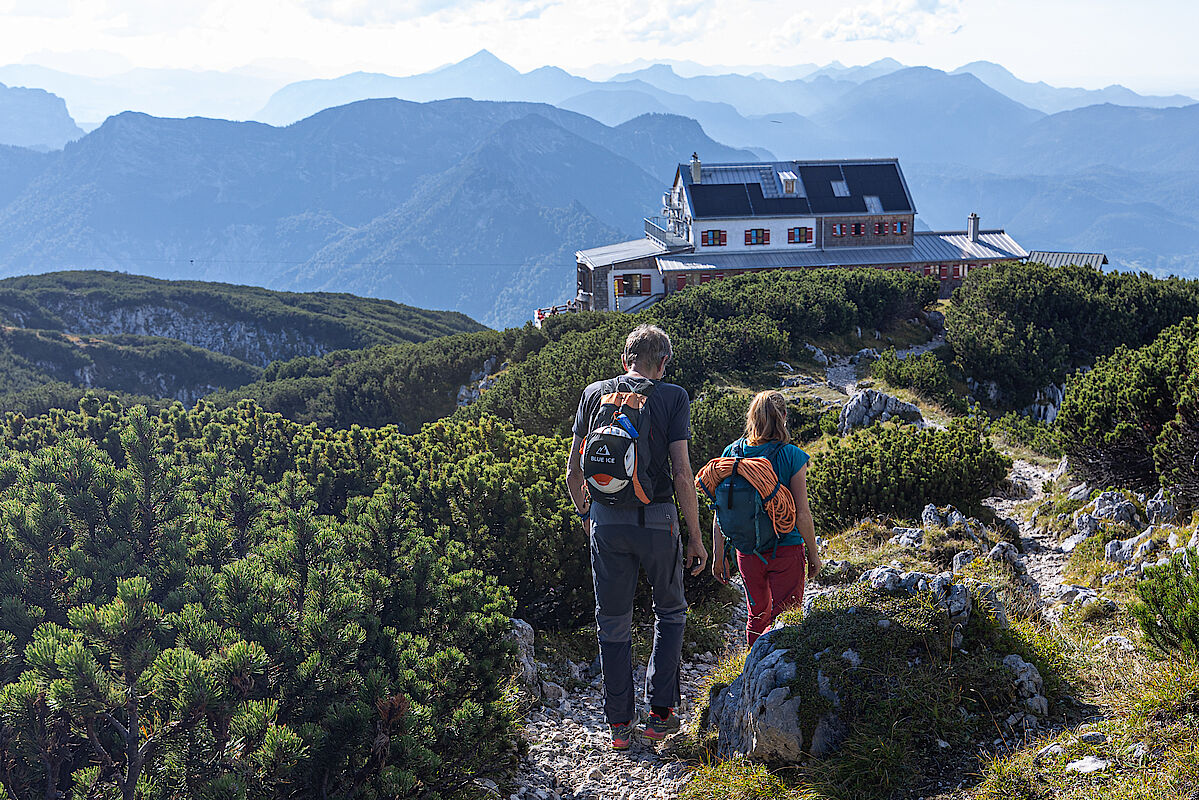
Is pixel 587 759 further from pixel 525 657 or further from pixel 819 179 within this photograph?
pixel 819 179

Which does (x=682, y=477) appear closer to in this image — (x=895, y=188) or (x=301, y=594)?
(x=301, y=594)

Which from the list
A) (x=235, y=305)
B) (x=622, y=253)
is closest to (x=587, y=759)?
(x=622, y=253)

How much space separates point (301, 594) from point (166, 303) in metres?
104

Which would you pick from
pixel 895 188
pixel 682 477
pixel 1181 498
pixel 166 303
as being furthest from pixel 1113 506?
pixel 166 303

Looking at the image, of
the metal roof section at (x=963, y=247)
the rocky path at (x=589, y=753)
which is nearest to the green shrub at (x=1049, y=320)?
the rocky path at (x=589, y=753)

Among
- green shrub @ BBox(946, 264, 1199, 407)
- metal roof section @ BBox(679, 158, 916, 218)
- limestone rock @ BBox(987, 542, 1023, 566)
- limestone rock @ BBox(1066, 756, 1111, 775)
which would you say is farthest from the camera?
metal roof section @ BBox(679, 158, 916, 218)

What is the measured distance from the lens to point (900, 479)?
32.4 feet

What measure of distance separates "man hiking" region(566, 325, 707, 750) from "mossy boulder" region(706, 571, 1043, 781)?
0.59m

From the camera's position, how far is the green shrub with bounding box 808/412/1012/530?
9820 millimetres

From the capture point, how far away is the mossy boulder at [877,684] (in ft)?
13.9

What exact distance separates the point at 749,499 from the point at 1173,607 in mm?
2325

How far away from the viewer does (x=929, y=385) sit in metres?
18.9

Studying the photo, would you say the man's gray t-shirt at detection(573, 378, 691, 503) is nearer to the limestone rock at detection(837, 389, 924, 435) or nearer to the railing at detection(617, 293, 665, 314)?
the limestone rock at detection(837, 389, 924, 435)

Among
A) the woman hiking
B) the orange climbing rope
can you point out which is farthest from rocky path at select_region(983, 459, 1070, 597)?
the orange climbing rope
